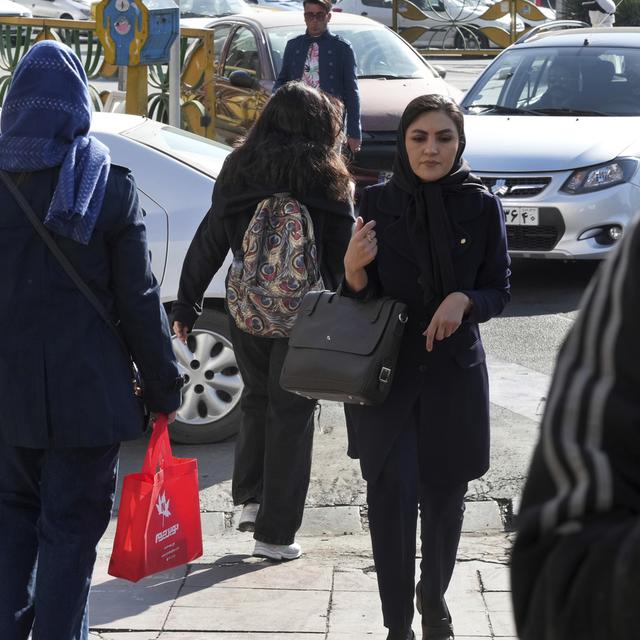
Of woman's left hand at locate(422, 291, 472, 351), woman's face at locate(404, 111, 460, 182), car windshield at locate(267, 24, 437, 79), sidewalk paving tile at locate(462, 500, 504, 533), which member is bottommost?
sidewalk paving tile at locate(462, 500, 504, 533)

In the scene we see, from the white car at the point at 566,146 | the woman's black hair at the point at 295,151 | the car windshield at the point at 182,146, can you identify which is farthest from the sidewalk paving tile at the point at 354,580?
the white car at the point at 566,146

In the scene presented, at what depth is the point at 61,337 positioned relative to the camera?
329 cm

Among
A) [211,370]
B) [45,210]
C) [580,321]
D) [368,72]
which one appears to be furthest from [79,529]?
[368,72]

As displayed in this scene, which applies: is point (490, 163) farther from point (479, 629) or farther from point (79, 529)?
point (79, 529)

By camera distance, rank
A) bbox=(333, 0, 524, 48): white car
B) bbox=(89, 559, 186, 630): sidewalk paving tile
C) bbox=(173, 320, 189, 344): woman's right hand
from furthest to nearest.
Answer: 1. bbox=(333, 0, 524, 48): white car
2. bbox=(173, 320, 189, 344): woman's right hand
3. bbox=(89, 559, 186, 630): sidewalk paving tile

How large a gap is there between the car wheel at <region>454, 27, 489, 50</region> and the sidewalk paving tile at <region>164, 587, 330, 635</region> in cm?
2515

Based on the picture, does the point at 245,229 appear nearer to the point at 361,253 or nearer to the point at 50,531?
the point at 361,253

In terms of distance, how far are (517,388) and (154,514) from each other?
3.50 metres

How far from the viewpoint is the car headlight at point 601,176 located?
8664mm

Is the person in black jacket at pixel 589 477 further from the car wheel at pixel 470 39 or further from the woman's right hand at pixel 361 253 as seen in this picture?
the car wheel at pixel 470 39

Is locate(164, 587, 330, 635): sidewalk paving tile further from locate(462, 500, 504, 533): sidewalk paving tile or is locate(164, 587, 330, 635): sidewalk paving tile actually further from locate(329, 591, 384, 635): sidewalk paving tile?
locate(462, 500, 504, 533): sidewalk paving tile

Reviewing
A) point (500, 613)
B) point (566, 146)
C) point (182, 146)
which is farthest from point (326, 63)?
point (500, 613)

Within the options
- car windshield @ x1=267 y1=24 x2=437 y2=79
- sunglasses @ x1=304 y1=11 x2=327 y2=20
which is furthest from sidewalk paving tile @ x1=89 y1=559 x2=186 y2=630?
car windshield @ x1=267 y1=24 x2=437 y2=79

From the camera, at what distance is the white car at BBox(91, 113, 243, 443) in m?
5.97
